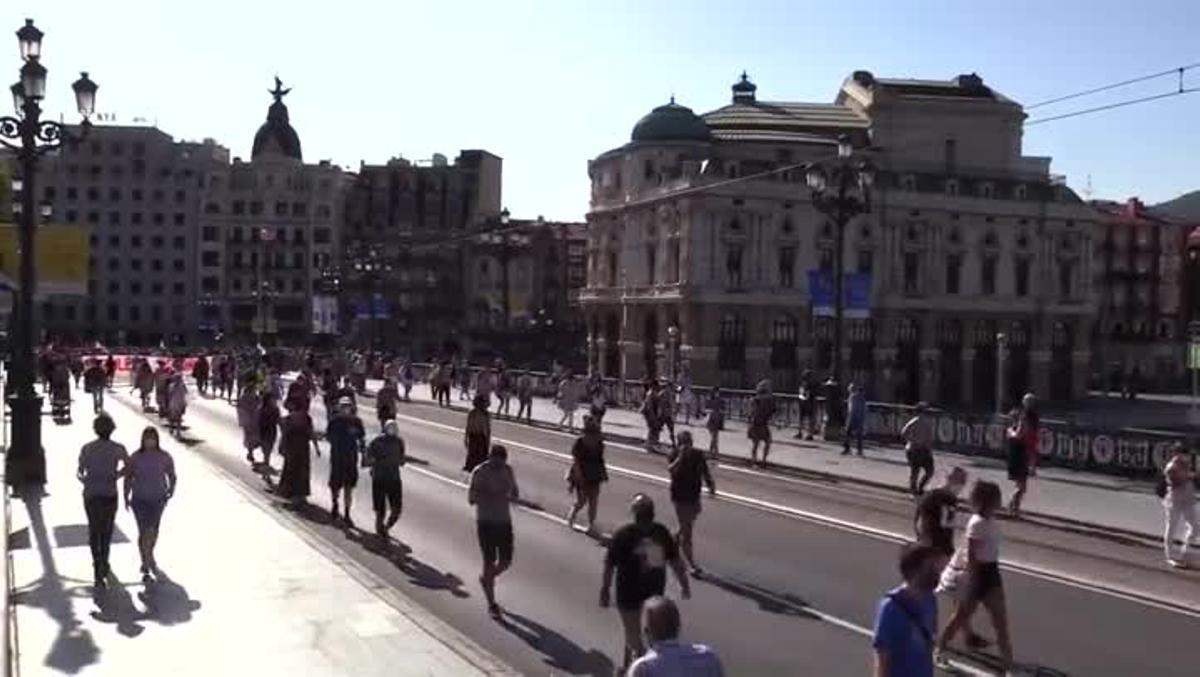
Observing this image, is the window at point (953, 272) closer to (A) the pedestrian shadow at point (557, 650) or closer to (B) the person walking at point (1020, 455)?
(B) the person walking at point (1020, 455)

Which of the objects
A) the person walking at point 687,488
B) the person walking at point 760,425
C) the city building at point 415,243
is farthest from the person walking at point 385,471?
the city building at point 415,243

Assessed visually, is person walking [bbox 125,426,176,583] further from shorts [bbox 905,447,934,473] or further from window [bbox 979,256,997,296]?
window [bbox 979,256,997,296]

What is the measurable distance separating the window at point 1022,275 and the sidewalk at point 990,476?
4882 cm

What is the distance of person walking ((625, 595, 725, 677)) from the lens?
666cm

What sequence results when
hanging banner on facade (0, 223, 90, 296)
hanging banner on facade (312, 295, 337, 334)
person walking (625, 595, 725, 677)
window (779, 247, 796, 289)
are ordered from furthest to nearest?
window (779, 247, 796, 289), hanging banner on facade (312, 295, 337, 334), hanging banner on facade (0, 223, 90, 296), person walking (625, 595, 725, 677)

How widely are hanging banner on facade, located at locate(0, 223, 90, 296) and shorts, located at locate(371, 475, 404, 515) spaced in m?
15.0

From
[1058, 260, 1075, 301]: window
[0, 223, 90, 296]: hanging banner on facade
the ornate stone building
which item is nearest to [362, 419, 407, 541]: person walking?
[0, 223, 90, 296]: hanging banner on facade

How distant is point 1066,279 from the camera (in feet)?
291

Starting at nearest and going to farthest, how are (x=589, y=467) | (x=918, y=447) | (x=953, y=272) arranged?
(x=589, y=467) < (x=918, y=447) < (x=953, y=272)

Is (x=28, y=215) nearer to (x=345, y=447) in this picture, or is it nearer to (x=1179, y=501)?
(x=345, y=447)

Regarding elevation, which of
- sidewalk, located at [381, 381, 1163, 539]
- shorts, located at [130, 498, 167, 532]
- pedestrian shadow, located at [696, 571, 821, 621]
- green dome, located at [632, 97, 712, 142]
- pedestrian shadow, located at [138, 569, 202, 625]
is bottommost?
sidewalk, located at [381, 381, 1163, 539]

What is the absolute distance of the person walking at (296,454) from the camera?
2186 cm

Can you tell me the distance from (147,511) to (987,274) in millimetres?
76697

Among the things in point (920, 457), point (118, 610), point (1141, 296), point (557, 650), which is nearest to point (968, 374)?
point (1141, 296)
